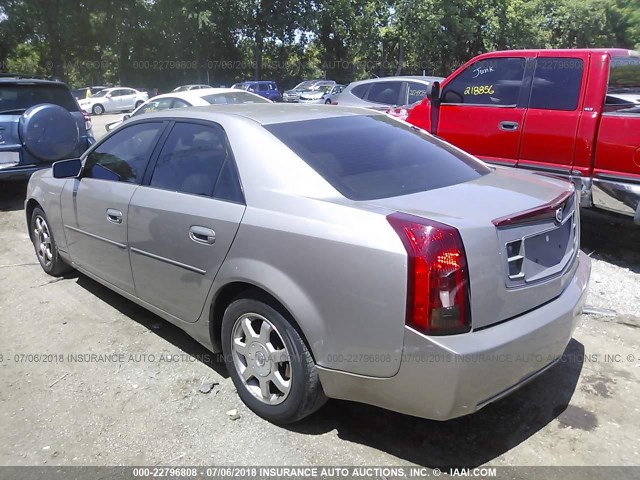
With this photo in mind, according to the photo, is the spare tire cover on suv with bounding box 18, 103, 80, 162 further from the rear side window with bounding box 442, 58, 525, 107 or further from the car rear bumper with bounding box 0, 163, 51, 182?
the rear side window with bounding box 442, 58, 525, 107

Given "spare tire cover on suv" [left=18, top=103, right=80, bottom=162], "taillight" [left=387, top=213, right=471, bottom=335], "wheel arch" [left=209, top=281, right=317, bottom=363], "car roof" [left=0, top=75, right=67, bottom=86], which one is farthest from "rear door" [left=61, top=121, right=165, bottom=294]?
"car roof" [left=0, top=75, right=67, bottom=86]

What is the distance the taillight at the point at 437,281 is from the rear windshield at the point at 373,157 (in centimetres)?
47

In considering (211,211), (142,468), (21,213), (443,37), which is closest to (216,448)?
(142,468)

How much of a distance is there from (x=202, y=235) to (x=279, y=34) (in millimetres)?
41819

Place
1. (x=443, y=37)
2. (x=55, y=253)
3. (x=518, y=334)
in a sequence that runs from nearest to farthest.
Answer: (x=518, y=334) → (x=55, y=253) → (x=443, y=37)

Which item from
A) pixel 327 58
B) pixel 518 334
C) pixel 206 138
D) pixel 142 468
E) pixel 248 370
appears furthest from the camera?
pixel 327 58

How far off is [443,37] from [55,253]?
36.0 metres

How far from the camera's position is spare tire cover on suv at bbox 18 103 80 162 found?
7.02 meters

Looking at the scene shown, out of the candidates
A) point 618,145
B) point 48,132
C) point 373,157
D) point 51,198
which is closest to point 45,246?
point 51,198

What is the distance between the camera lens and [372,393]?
2.45m

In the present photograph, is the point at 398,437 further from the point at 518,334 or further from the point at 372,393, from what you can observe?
the point at 518,334

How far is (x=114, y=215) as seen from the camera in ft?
12.2

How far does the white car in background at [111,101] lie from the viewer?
30.3 metres

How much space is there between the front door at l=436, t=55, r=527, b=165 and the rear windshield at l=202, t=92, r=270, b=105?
343 cm
